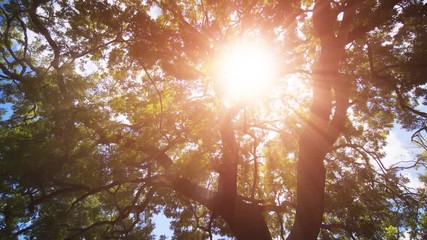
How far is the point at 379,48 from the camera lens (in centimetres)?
845

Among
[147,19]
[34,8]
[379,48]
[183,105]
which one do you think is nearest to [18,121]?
[34,8]

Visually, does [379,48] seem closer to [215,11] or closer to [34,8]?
[215,11]

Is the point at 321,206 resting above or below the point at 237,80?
below

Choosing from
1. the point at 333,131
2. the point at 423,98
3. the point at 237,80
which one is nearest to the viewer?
the point at 333,131

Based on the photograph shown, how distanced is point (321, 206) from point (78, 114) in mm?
7234

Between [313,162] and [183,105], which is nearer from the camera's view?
[313,162]

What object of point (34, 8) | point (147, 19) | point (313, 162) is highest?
point (34, 8)

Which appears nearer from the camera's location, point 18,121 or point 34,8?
point 34,8

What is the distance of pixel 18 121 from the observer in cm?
1123

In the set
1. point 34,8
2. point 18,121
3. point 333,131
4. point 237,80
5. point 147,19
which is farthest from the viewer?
point 18,121

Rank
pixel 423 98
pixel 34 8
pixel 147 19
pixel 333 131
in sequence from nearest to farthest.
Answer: pixel 147 19 < pixel 333 131 < pixel 423 98 < pixel 34 8

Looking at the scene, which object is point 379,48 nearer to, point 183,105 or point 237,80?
point 237,80

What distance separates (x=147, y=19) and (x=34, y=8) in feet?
20.9

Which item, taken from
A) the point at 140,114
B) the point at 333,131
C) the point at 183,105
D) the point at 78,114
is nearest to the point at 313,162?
the point at 333,131
